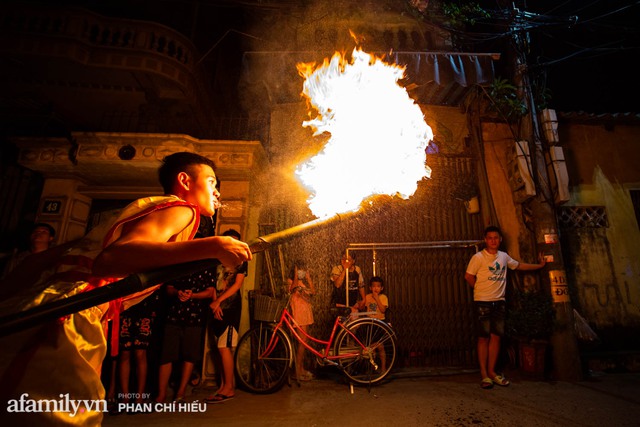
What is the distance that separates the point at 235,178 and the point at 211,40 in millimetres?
7035

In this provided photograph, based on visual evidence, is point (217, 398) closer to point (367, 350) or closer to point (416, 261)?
point (367, 350)

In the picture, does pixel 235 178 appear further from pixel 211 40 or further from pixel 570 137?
pixel 570 137

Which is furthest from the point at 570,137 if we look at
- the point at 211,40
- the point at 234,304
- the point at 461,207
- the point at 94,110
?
the point at 94,110

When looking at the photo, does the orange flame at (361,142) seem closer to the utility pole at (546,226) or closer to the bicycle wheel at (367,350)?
the bicycle wheel at (367,350)

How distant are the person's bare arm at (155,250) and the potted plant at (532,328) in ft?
20.7

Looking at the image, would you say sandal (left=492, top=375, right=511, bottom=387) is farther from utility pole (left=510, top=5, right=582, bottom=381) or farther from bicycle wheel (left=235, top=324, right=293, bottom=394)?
bicycle wheel (left=235, top=324, right=293, bottom=394)

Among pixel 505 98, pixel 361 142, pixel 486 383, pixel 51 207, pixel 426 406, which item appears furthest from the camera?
pixel 51 207

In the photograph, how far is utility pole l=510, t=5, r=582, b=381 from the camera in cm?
564

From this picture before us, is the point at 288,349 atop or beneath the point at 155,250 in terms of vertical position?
beneath

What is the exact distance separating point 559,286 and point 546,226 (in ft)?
4.00

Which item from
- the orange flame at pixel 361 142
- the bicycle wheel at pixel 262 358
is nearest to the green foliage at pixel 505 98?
the orange flame at pixel 361 142

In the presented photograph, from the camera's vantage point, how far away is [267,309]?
565 cm

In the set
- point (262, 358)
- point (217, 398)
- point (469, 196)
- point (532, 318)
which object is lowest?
point (217, 398)

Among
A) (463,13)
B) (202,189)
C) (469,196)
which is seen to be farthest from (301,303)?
(463,13)
